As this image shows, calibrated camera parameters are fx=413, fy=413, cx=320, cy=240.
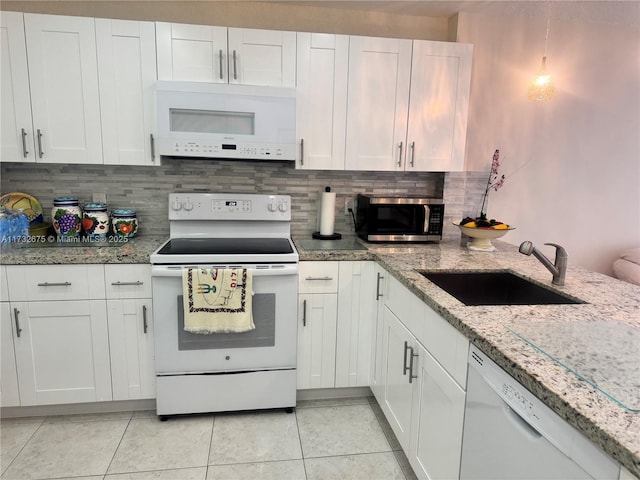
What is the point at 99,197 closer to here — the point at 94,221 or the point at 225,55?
the point at 94,221

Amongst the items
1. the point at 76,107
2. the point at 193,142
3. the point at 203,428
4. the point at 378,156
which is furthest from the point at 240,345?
the point at 76,107

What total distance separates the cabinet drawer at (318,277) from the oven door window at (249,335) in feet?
0.65

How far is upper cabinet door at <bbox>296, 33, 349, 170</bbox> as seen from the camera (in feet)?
7.83

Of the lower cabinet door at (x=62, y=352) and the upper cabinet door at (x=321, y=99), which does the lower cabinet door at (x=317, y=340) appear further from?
the lower cabinet door at (x=62, y=352)

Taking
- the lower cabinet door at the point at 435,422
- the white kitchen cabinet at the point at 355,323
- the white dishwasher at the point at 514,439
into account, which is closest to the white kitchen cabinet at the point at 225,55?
the white kitchen cabinet at the point at 355,323

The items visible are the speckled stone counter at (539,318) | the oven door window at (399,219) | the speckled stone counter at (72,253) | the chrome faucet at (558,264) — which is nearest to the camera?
the speckled stone counter at (539,318)

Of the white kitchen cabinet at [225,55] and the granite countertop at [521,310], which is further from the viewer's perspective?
the white kitchen cabinet at [225,55]

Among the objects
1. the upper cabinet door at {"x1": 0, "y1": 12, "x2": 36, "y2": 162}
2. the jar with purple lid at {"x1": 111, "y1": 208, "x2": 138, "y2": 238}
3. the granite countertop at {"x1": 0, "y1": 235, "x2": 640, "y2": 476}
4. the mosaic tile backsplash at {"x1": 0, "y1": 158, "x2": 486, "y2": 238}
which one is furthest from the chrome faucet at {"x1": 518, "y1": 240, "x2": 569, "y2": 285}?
the upper cabinet door at {"x1": 0, "y1": 12, "x2": 36, "y2": 162}

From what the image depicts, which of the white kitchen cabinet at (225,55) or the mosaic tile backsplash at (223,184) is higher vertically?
the white kitchen cabinet at (225,55)

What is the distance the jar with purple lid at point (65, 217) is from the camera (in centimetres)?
242

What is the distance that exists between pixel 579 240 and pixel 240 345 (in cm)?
253

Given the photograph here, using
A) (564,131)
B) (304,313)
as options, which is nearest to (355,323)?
(304,313)

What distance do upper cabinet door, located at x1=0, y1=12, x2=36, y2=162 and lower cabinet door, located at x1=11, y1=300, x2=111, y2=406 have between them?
2.81ft

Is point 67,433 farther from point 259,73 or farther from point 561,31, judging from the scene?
point 561,31
